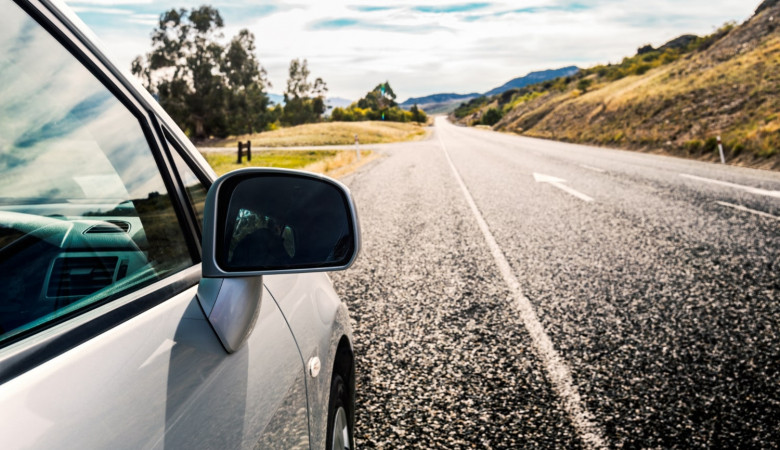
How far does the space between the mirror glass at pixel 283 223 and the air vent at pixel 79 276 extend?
0.26 m

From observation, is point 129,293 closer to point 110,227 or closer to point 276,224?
point 110,227

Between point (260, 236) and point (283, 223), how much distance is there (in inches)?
2.9

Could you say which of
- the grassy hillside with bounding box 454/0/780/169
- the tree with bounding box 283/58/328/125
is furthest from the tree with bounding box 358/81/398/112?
the grassy hillside with bounding box 454/0/780/169

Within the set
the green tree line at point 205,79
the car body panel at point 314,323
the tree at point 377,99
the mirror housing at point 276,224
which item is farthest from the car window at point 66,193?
the tree at point 377,99

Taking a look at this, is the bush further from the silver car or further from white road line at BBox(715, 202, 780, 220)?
the silver car

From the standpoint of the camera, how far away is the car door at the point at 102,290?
2.74 ft

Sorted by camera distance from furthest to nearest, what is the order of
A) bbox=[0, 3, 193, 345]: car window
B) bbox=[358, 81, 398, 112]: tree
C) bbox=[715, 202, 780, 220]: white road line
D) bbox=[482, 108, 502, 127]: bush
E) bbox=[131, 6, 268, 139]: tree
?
bbox=[358, 81, 398, 112]: tree
bbox=[482, 108, 502, 127]: bush
bbox=[131, 6, 268, 139]: tree
bbox=[715, 202, 780, 220]: white road line
bbox=[0, 3, 193, 345]: car window

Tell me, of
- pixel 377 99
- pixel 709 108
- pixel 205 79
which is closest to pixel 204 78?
pixel 205 79

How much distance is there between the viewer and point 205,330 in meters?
1.19

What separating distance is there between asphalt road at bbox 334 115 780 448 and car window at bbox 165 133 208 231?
1562 millimetres

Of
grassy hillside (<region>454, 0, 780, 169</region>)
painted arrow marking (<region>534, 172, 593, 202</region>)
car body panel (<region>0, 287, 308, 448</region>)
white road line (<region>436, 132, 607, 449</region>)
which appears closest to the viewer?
car body panel (<region>0, 287, 308, 448</region>)

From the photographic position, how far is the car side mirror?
1218 millimetres

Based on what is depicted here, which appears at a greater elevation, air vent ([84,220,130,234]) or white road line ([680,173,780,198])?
air vent ([84,220,130,234])

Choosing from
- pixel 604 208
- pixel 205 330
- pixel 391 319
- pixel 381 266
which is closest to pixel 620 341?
pixel 391 319
